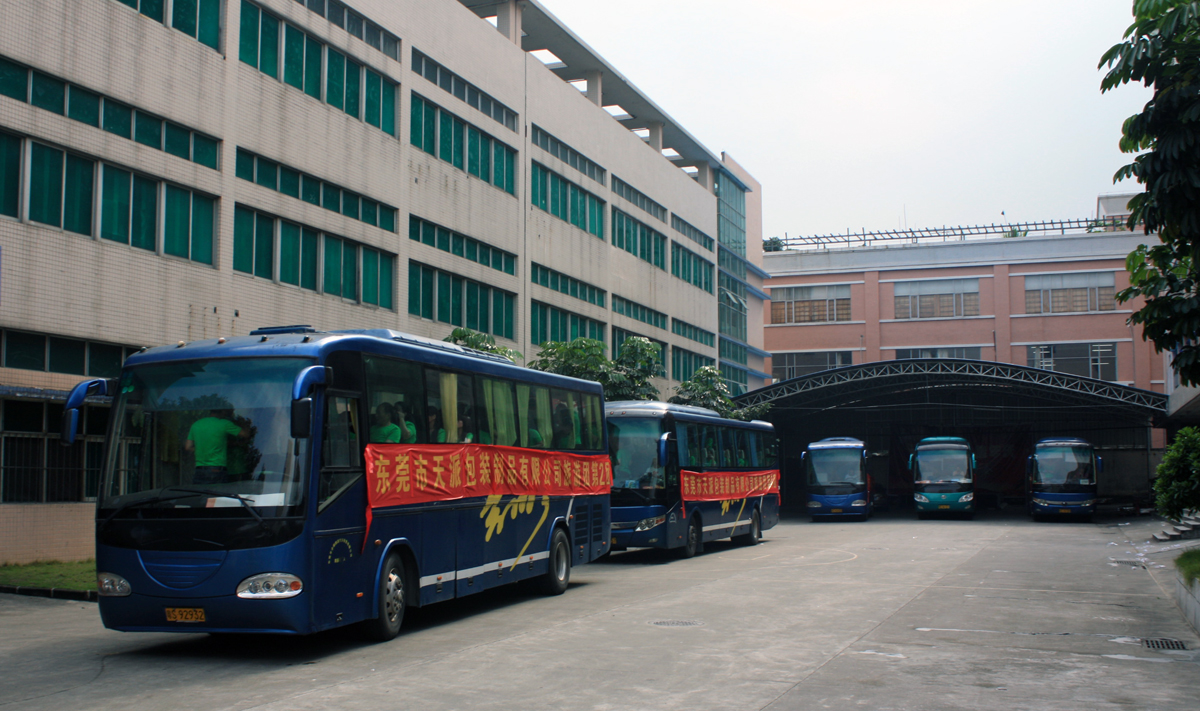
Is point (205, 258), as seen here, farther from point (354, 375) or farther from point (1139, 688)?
point (1139, 688)

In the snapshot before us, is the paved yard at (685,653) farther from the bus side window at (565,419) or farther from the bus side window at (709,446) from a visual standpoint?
the bus side window at (709,446)

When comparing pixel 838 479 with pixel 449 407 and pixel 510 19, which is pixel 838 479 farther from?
pixel 449 407

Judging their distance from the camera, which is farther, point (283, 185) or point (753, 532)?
point (753, 532)

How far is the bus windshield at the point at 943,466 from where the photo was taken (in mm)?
40500

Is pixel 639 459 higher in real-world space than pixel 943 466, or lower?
higher

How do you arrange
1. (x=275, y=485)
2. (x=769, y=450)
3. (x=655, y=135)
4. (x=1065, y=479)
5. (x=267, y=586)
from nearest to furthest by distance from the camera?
(x=267, y=586) → (x=275, y=485) → (x=769, y=450) → (x=1065, y=479) → (x=655, y=135)

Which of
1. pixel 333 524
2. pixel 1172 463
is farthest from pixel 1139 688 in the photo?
pixel 1172 463

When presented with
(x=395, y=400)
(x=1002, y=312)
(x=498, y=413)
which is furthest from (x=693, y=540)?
(x=1002, y=312)

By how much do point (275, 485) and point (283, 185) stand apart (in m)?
15.3

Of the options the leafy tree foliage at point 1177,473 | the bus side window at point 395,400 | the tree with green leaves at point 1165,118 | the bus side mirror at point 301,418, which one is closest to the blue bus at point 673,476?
the leafy tree foliage at point 1177,473

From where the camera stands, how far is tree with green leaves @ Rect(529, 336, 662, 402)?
96.9ft

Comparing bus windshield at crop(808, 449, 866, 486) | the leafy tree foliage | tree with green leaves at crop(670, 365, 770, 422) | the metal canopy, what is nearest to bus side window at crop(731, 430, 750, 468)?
the leafy tree foliage

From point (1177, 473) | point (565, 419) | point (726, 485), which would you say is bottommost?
point (726, 485)

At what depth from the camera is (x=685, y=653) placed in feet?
33.8
